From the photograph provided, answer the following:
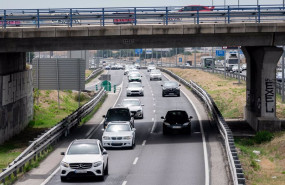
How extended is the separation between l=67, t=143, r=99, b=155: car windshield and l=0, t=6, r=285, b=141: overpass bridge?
1359 centimetres

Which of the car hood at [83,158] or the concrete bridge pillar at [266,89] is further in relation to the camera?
the concrete bridge pillar at [266,89]

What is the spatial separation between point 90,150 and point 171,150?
9.05m

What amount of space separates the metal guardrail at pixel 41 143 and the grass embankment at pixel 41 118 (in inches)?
67.9

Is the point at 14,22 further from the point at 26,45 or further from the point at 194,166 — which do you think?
the point at 194,166

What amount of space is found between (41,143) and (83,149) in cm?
695

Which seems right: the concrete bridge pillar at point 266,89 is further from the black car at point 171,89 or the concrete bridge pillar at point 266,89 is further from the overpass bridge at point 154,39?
the black car at point 171,89

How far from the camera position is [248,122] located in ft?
152

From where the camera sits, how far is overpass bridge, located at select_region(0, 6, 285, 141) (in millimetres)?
38281

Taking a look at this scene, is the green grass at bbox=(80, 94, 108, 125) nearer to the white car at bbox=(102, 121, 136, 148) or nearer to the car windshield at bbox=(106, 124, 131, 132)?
the car windshield at bbox=(106, 124, 131, 132)

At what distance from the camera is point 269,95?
40656 millimetres

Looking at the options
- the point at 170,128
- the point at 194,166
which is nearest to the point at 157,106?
the point at 170,128

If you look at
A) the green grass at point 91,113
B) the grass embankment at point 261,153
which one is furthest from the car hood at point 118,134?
the green grass at point 91,113

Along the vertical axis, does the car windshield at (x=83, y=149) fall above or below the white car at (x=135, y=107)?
above

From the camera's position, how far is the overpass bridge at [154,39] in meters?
38.3
